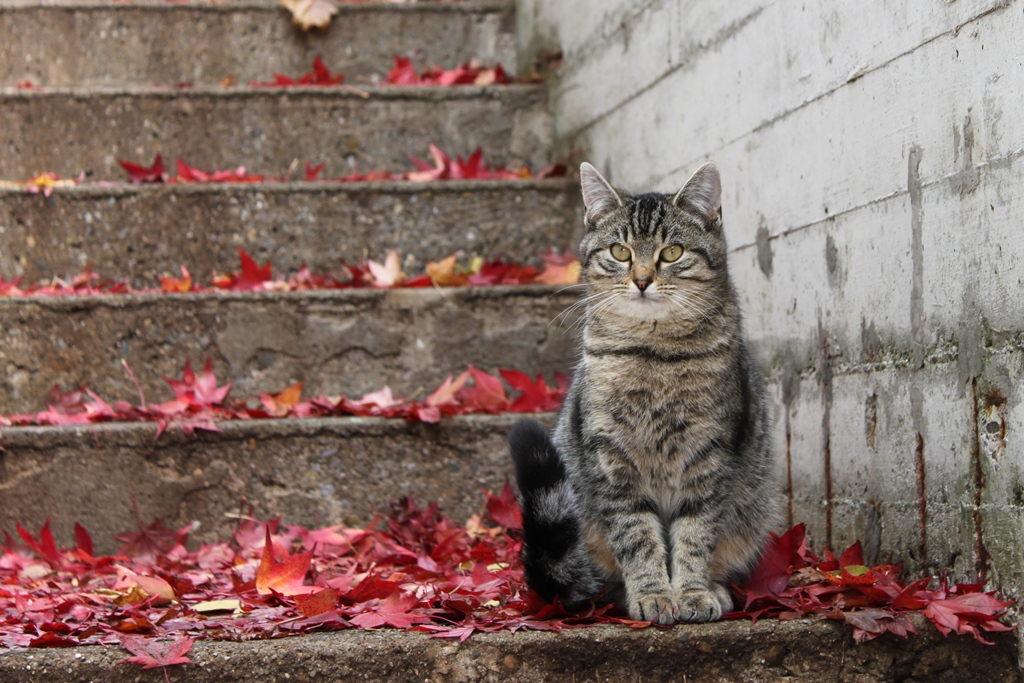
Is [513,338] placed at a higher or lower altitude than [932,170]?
lower

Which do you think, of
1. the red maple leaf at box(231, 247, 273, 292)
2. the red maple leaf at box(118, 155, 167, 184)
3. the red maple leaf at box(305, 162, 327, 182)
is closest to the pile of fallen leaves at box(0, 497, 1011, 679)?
the red maple leaf at box(231, 247, 273, 292)

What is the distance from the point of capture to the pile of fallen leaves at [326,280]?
11.5ft

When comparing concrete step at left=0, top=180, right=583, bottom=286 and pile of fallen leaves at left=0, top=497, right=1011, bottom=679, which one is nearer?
pile of fallen leaves at left=0, top=497, right=1011, bottom=679

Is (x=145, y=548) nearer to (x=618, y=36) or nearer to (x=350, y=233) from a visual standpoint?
(x=350, y=233)

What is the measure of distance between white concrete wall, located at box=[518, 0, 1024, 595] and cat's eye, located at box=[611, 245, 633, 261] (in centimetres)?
54

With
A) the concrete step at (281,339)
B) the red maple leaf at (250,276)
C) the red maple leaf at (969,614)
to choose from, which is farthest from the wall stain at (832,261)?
the red maple leaf at (250,276)

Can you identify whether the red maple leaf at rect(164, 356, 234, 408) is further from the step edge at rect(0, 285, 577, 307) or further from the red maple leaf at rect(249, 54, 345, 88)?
the red maple leaf at rect(249, 54, 345, 88)

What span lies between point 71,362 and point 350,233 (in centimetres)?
107

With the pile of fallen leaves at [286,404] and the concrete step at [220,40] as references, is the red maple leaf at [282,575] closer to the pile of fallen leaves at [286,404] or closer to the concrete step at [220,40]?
the pile of fallen leaves at [286,404]

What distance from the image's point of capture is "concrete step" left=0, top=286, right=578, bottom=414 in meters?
3.21

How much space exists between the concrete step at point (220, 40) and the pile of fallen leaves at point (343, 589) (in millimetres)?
2428

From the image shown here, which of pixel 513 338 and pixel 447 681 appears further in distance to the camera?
pixel 513 338

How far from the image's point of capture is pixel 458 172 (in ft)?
13.7

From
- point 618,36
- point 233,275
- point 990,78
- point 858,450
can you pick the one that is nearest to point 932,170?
point 990,78
